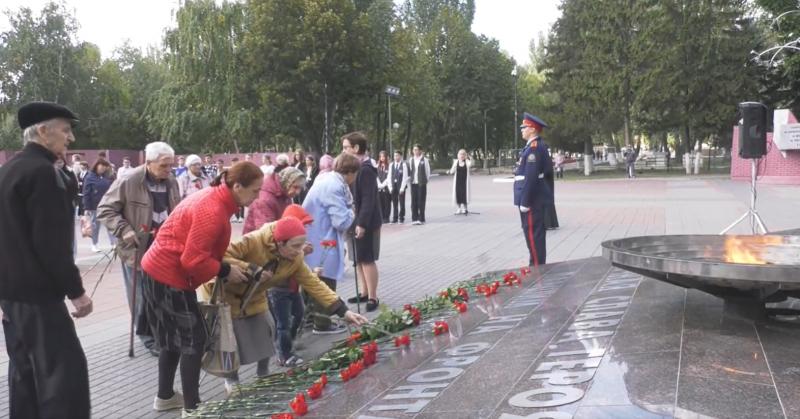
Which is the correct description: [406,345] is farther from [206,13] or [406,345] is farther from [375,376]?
[206,13]

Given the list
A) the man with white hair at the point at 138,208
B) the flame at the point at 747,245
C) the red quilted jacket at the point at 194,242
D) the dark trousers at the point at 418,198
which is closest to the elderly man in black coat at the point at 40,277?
the red quilted jacket at the point at 194,242

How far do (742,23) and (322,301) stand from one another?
137ft

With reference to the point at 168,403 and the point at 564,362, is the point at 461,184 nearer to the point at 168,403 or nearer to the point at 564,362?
the point at 168,403

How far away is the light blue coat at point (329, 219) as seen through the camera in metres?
6.23

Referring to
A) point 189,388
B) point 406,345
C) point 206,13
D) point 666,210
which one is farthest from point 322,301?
point 206,13

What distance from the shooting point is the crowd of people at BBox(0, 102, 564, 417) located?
3082mm

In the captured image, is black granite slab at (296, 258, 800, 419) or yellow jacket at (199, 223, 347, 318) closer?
black granite slab at (296, 258, 800, 419)

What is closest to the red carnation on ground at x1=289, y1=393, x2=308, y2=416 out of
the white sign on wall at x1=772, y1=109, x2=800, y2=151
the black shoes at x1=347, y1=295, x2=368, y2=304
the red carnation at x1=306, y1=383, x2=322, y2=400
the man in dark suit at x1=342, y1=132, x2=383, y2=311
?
the red carnation at x1=306, y1=383, x2=322, y2=400

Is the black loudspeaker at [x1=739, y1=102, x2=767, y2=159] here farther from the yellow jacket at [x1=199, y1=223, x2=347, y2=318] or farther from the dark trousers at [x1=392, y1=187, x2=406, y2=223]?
the yellow jacket at [x1=199, y1=223, x2=347, y2=318]

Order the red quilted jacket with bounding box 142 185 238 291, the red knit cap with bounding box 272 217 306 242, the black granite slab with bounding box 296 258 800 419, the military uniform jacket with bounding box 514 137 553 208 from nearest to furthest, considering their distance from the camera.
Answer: the black granite slab with bounding box 296 258 800 419
the red quilted jacket with bounding box 142 185 238 291
the red knit cap with bounding box 272 217 306 242
the military uniform jacket with bounding box 514 137 553 208

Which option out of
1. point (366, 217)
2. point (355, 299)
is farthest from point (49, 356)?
point (355, 299)

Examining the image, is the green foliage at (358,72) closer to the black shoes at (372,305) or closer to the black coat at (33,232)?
the black shoes at (372,305)

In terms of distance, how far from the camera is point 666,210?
17.0 m

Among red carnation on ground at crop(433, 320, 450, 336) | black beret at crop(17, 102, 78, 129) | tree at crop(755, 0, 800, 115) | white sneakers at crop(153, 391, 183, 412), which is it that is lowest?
white sneakers at crop(153, 391, 183, 412)
